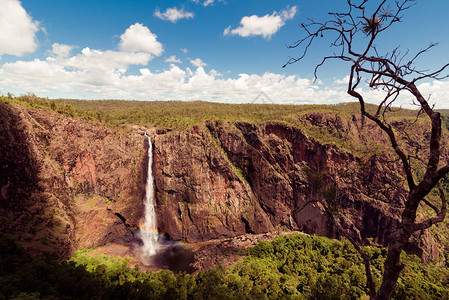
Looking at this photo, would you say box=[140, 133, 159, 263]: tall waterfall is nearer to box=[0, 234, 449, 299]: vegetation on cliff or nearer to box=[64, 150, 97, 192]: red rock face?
box=[0, 234, 449, 299]: vegetation on cliff

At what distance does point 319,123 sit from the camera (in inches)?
2530

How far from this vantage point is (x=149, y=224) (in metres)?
44.7

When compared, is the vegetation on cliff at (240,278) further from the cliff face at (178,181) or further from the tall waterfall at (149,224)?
the cliff face at (178,181)

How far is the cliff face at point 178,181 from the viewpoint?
95.0 feet

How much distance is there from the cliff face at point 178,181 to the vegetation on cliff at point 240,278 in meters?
7.02

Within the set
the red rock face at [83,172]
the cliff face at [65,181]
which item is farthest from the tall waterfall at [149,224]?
the red rock face at [83,172]

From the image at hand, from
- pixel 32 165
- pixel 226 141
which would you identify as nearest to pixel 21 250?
pixel 32 165

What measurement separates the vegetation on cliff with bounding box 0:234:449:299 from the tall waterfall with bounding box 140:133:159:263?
248 inches

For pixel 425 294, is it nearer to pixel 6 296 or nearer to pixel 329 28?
pixel 329 28

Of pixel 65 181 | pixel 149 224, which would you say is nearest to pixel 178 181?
pixel 149 224

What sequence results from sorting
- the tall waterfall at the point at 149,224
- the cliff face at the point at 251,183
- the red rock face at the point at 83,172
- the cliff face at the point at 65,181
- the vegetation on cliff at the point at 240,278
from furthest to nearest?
the cliff face at the point at 251,183, the tall waterfall at the point at 149,224, the red rock face at the point at 83,172, the cliff face at the point at 65,181, the vegetation on cliff at the point at 240,278

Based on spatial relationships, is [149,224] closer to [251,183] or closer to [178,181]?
[178,181]

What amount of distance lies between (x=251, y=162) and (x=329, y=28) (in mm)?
50592

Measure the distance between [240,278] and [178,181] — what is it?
25974 mm
